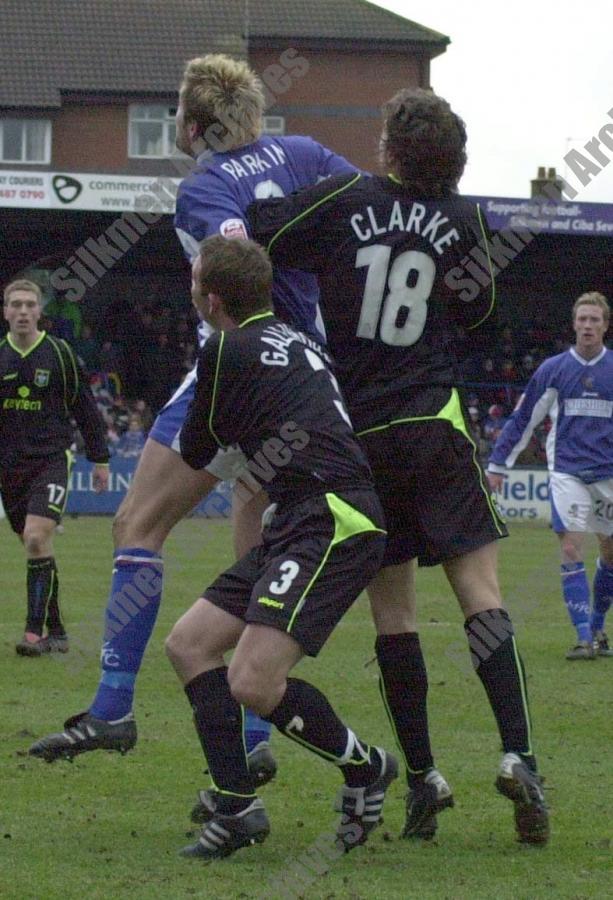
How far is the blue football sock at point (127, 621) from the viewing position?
5371 mm

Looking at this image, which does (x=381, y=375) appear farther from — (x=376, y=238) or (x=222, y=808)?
(x=222, y=808)

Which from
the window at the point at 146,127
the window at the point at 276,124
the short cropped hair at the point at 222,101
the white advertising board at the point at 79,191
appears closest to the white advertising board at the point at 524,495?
the white advertising board at the point at 79,191

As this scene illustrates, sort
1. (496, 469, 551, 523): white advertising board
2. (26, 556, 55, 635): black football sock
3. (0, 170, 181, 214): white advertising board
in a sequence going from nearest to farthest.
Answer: (26, 556, 55, 635): black football sock < (496, 469, 551, 523): white advertising board < (0, 170, 181, 214): white advertising board

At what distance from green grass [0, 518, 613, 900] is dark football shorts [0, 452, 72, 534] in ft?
2.79

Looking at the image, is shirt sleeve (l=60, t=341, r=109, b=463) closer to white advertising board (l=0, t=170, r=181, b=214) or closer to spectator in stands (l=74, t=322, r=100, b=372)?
white advertising board (l=0, t=170, r=181, b=214)

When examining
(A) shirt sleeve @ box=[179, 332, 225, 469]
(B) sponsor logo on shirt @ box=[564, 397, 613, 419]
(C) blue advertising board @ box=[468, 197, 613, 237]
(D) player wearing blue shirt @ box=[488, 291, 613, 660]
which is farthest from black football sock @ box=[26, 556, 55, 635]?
(C) blue advertising board @ box=[468, 197, 613, 237]

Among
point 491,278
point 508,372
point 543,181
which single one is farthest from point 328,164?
point 543,181

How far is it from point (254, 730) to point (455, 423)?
1.29 metres

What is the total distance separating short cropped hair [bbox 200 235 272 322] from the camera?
15.7 ft

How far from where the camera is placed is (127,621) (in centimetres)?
541

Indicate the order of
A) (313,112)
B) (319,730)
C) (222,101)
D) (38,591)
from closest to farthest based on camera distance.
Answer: (319,730) < (222,101) < (38,591) < (313,112)

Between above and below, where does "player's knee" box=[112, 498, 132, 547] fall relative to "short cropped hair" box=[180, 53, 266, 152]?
below

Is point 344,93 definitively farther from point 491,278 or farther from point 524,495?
point 491,278

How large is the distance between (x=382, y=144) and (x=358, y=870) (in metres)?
2.18
